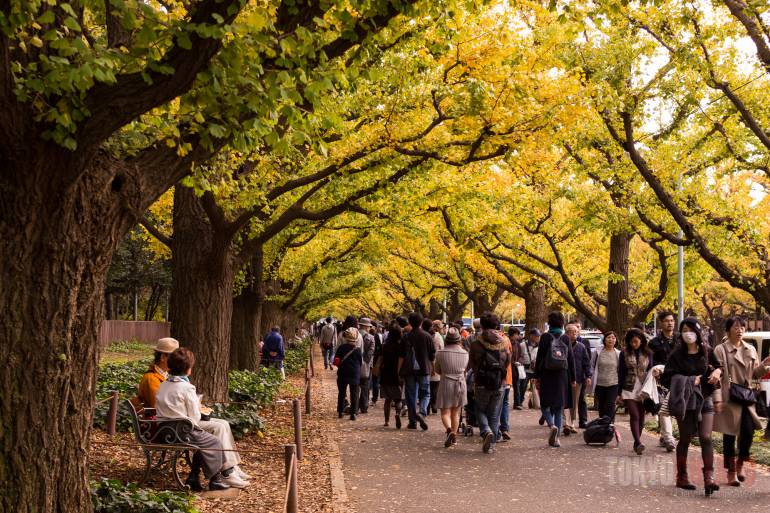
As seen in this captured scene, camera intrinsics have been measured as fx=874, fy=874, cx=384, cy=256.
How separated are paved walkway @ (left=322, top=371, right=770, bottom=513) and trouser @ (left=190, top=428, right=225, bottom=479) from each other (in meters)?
1.36

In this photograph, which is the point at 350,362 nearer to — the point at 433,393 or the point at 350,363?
the point at 350,363

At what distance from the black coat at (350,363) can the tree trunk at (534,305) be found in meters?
12.3

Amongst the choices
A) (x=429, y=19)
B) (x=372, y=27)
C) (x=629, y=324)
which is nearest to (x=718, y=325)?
(x=629, y=324)

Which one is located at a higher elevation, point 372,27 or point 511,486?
point 372,27

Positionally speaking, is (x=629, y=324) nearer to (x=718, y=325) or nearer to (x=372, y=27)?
(x=372, y=27)

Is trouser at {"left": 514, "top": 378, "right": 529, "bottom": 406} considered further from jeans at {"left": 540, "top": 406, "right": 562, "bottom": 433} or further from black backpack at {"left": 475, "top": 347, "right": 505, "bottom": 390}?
black backpack at {"left": 475, "top": 347, "right": 505, "bottom": 390}

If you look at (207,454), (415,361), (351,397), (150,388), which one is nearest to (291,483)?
(207,454)

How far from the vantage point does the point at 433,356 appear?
14836mm

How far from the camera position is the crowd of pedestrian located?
351 inches

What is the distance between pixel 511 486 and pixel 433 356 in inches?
224

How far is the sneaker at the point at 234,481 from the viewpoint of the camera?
8672 mm

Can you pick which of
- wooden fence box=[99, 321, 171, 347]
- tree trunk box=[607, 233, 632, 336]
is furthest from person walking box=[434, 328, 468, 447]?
wooden fence box=[99, 321, 171, 347]

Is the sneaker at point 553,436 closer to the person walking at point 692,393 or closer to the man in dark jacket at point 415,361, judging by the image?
the man in dark jacket at point 415,361

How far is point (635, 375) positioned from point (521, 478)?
2.89 metres
